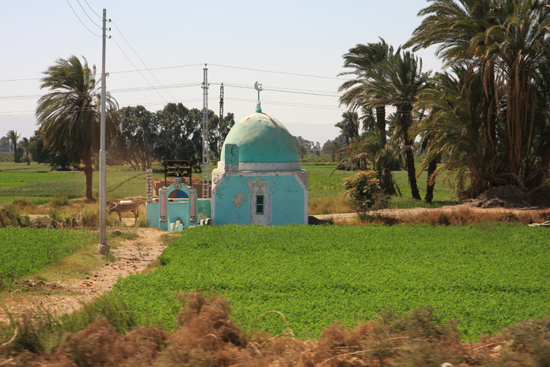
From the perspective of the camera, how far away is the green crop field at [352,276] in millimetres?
9336

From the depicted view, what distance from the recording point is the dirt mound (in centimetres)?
2577

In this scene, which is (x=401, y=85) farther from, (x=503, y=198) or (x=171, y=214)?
(x=171, y=214)

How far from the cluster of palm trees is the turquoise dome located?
868 cm

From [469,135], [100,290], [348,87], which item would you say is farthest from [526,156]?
[100,290]

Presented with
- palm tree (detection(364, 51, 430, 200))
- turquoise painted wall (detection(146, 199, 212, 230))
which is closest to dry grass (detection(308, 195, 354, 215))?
palm tree (detection(364, 51, 430, 200))

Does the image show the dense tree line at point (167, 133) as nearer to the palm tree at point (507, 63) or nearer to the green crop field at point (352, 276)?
the palm tree at point (507, 63)

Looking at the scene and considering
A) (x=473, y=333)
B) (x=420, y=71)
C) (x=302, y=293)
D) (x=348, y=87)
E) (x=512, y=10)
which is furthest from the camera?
(x=348, y=87)

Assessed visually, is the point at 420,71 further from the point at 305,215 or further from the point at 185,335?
the point at 185,335

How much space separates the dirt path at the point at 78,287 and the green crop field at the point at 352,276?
3.54 ft

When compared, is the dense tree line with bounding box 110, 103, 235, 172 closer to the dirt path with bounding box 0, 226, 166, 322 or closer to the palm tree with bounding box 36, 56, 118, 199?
the palm tree with bounding box 36, 56, 118, 199

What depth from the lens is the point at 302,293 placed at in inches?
425

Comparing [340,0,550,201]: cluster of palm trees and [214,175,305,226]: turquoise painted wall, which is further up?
[340,0,550,201]: cluster of palm trees

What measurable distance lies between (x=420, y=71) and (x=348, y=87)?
223 inches

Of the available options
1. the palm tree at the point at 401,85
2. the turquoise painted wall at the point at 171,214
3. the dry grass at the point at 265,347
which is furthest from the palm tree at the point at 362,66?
the dry grass at the point at 265,347
